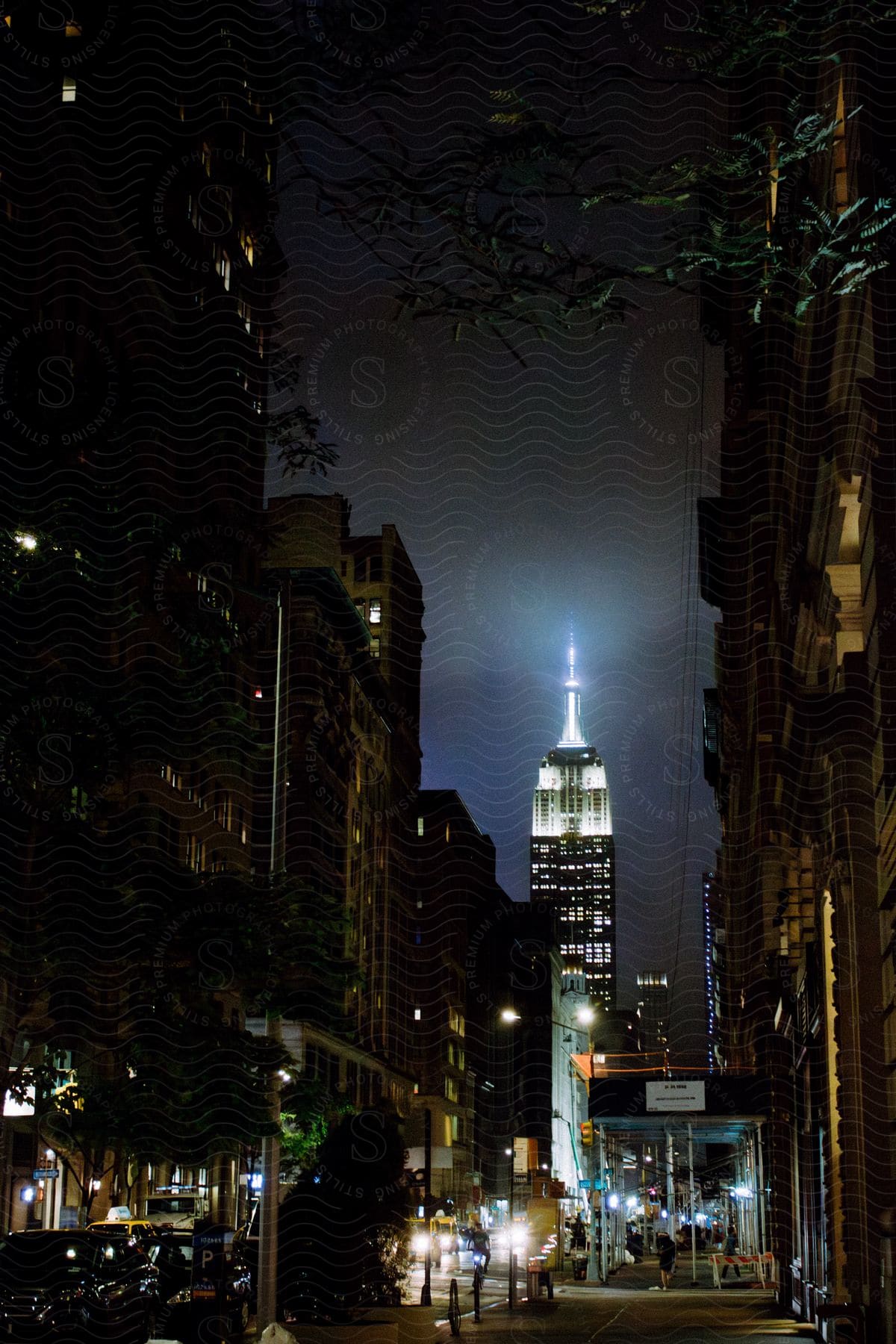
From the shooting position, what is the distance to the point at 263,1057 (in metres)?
17.5

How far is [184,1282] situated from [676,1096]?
1242 cm

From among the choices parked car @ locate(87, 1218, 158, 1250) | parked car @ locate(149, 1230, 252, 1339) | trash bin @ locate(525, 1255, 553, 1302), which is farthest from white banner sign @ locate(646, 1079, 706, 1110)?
parked car @ locate(87, 1218, 158, 1250)

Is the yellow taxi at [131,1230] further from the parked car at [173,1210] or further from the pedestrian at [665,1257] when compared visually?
the pedestrian at [665,1257]

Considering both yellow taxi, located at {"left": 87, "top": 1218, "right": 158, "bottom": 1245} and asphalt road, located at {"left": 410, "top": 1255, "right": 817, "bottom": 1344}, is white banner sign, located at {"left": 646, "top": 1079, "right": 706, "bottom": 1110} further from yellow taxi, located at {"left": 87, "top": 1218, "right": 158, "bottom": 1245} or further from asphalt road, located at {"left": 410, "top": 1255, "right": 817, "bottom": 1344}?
yellow taxi, located at {"left": 87, "top": 1218, "right": 158, "bottom": 1245}

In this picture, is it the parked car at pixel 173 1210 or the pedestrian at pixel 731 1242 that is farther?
the pedestrian at pixel 731 1242

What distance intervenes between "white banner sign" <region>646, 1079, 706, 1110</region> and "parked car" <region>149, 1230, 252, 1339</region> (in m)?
10.2

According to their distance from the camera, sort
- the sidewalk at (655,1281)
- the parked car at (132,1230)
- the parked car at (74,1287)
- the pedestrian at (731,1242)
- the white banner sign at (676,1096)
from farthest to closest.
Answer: the pedestrian at (731,1242)
the sidewalk at (655,1281)
the white banner sign at (676,1096)
the parked car at (132,1230)
the parked car at (74,1287)

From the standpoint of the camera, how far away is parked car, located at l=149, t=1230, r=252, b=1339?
20.5m

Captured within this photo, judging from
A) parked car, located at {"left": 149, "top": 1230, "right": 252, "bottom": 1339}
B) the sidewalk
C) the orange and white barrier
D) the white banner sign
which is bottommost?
the sidewalk

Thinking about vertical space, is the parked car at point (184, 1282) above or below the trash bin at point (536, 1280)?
above

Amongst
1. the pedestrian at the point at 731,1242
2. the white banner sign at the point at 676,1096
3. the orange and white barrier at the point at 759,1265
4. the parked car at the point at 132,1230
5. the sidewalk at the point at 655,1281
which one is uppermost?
the white banner sign at the point at 676,1096

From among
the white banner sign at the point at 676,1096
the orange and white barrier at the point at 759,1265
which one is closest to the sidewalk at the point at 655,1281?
the orange and white barrier at the point at 759,1265

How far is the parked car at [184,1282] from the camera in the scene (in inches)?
806

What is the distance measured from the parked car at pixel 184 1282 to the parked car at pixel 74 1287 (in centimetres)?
52
